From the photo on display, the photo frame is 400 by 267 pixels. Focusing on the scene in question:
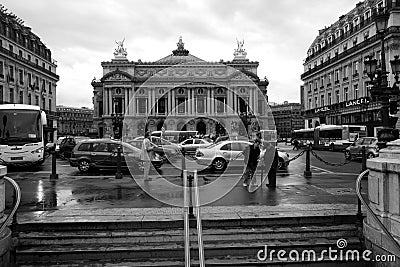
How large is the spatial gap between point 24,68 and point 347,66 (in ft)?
154

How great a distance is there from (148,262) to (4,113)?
14.9 m

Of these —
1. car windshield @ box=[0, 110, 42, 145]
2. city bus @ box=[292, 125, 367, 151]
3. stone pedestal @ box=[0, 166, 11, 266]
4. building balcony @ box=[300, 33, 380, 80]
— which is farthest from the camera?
building balcony @ box=[300, 33, 380, 80]

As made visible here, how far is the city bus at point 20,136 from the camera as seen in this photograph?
1734 cm

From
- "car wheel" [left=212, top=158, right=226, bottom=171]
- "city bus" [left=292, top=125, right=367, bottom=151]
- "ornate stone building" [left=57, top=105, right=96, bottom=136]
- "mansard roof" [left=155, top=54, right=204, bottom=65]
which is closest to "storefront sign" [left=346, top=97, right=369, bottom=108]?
"city bus" [left=292, top=125, right=367, bottom=151]

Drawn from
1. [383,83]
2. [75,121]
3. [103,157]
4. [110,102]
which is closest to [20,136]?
[103,157]

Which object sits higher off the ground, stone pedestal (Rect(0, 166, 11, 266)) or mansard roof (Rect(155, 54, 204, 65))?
mansard roof (Rect(155, 54, 204, 65))

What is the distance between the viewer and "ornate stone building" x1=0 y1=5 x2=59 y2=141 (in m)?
50.4

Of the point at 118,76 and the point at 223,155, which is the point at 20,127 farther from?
the point at 118,76

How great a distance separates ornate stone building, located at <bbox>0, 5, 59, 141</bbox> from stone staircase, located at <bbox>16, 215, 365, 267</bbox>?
1727 inches

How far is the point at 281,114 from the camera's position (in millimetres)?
121688

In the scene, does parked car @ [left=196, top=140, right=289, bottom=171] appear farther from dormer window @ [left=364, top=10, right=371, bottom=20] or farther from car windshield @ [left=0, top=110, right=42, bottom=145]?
dormer window @ [left=364, top=10, right=371, bottom=20]

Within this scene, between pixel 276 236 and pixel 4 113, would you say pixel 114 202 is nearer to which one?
pixel 276 236

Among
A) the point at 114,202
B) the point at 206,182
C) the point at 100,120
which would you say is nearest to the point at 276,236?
the point at 114,202

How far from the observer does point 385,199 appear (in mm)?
5863
